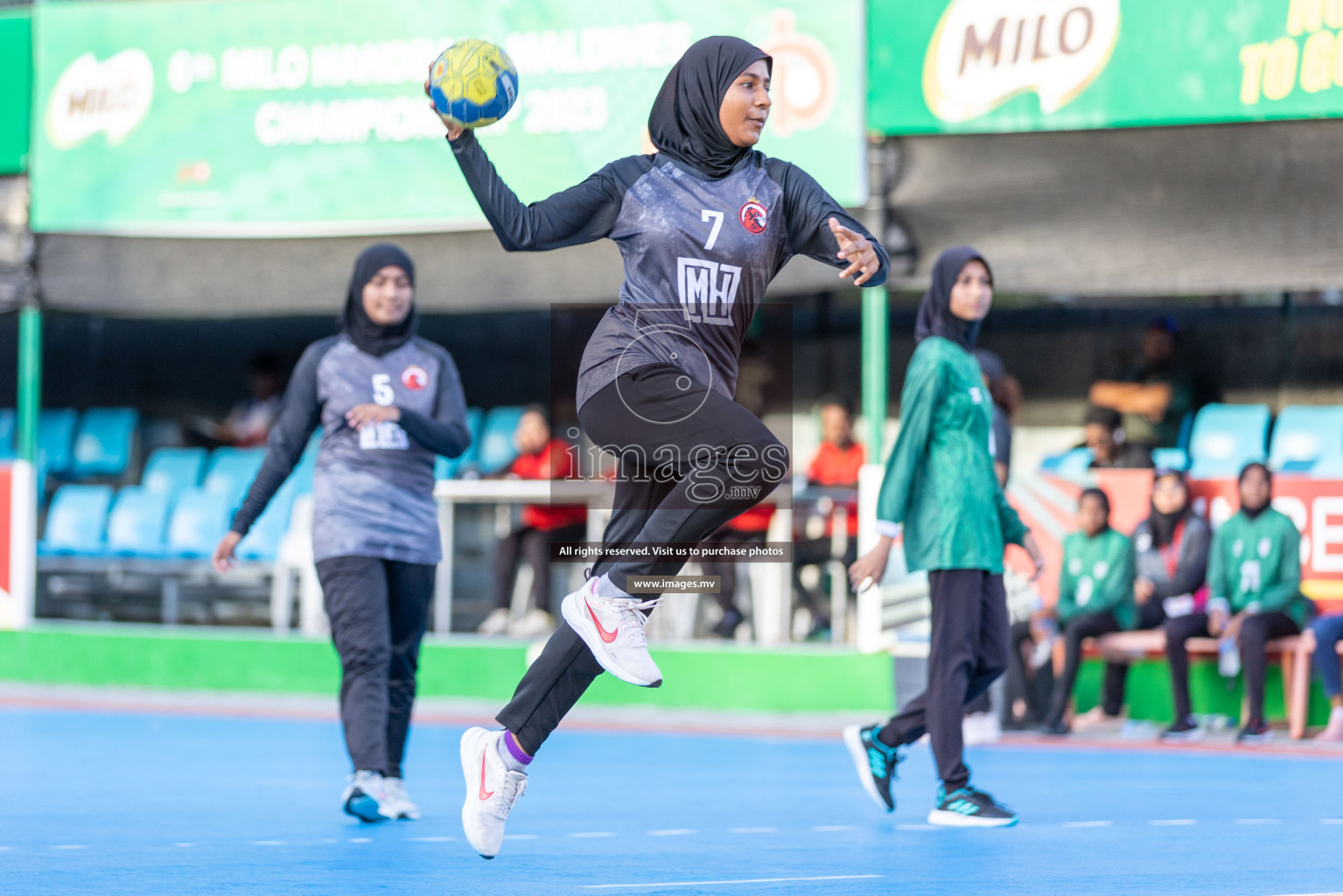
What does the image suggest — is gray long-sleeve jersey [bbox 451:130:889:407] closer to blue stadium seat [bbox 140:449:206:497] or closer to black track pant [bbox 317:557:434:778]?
black track pant [bbox 317:557:434:778]

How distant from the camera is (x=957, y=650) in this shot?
6.35 m

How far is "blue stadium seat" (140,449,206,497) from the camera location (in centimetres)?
1423

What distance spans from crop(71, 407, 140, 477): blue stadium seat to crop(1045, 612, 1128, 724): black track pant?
9180 mm

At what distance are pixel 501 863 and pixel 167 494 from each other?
895 centimetres

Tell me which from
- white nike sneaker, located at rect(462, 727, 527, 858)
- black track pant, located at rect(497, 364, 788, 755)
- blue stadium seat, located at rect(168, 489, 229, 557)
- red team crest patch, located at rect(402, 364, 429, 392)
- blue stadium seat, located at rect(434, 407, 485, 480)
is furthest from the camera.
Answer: blue stadium seat, located at rect(168, 489, 229, 557)

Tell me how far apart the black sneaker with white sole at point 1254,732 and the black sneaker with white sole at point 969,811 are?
13.1ft

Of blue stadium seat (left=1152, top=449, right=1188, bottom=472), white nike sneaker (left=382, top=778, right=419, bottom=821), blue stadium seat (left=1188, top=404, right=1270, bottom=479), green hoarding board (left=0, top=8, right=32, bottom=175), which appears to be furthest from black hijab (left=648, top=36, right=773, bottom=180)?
green hoarding board (left=0, top=8, right=32, bottom=175)

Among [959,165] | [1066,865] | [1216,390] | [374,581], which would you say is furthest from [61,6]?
[1066,865]

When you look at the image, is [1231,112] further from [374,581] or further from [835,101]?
[374,581]

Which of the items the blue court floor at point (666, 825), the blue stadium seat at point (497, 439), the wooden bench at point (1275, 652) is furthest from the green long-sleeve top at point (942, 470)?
the blue stadium seat at point (497, 439)

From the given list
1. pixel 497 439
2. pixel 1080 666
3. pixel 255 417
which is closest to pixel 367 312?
pixel 1080 666

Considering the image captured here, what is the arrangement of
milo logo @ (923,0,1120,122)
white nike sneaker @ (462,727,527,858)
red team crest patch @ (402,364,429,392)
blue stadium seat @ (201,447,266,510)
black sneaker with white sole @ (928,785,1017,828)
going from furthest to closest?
blue stadium seat @ (201,447,266,510) < milo logo @ (923,0,1120,122) < red team crest patch @ (402,364,429,392) < black sneaker with white sole @ (928,785,1017,828) < white nike sneaker @ (462,727,527,858)

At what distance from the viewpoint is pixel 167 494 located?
1354cm

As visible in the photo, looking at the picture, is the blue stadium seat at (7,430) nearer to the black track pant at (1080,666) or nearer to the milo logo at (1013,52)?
the milo logo at (1013,52)
